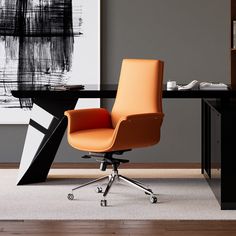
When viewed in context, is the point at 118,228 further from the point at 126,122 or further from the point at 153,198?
the point at 126,122

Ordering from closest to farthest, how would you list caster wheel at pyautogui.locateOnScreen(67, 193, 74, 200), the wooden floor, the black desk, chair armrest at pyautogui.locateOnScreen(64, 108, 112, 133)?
1. the wooden floor
2. the black desk
3. caster wheel at pyautogui.locateOnScreen(67, 193, 74, 200)
4. chair armrest at pyautogui.locateOnScreen(64, 108, 112, 133)

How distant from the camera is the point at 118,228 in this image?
4.79m

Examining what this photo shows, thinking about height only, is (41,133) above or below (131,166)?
above

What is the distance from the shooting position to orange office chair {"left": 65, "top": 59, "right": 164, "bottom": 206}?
5.55 m

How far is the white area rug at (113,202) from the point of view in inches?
203

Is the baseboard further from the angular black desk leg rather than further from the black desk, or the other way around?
the angular black desk leg

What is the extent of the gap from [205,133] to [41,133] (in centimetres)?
135

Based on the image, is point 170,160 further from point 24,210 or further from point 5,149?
point 24,210

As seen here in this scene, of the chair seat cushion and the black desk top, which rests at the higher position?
the black desk top

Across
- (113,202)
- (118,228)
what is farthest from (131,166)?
(118,228)

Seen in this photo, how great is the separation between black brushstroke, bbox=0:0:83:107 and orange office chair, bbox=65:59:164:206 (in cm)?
131

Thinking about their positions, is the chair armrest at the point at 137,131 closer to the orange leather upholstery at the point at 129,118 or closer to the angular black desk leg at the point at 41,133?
the orange leather upholstery at the point at 129,118

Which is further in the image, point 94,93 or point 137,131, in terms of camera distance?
point 94,93

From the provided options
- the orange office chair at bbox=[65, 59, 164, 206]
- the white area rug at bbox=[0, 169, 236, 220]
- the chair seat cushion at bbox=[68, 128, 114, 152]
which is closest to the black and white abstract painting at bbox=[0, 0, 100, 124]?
the white area rug at bbox=[0, 169, 236, 220]
